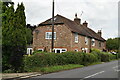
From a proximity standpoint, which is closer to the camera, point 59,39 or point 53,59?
point 53,59

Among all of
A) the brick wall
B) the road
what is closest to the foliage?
the road

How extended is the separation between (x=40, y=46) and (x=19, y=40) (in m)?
22.6

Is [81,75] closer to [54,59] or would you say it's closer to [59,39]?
[54,59]

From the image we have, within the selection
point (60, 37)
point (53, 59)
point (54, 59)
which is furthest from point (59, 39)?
point (53, 59)

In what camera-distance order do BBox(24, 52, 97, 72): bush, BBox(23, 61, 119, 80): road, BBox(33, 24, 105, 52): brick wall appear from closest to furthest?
BBox(23, 61, 119, 80): road → BBox(24, 52, 97, 72): bush → BBox(33, 24, 105, 52): brick wall

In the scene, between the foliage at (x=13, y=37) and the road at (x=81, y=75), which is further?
the foliage at (x=13, y=37)

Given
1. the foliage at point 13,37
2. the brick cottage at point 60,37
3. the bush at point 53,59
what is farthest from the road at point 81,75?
the brick cottage at point 60,37

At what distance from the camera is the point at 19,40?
1672cm

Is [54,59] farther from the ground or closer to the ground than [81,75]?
farther from the ground

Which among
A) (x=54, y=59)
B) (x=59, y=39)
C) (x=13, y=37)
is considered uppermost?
(x=59, y=39)

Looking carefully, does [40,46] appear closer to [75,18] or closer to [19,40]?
[75,18]

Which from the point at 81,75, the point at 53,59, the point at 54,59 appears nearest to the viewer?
the point at 81,75

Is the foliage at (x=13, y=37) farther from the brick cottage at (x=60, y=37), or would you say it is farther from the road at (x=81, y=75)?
the brick cottage at (x=60, y=37)

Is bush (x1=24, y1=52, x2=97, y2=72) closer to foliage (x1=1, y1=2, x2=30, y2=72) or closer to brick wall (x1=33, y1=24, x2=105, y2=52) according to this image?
foliage (x1=1, y1=2, x2=30, y2=72)
